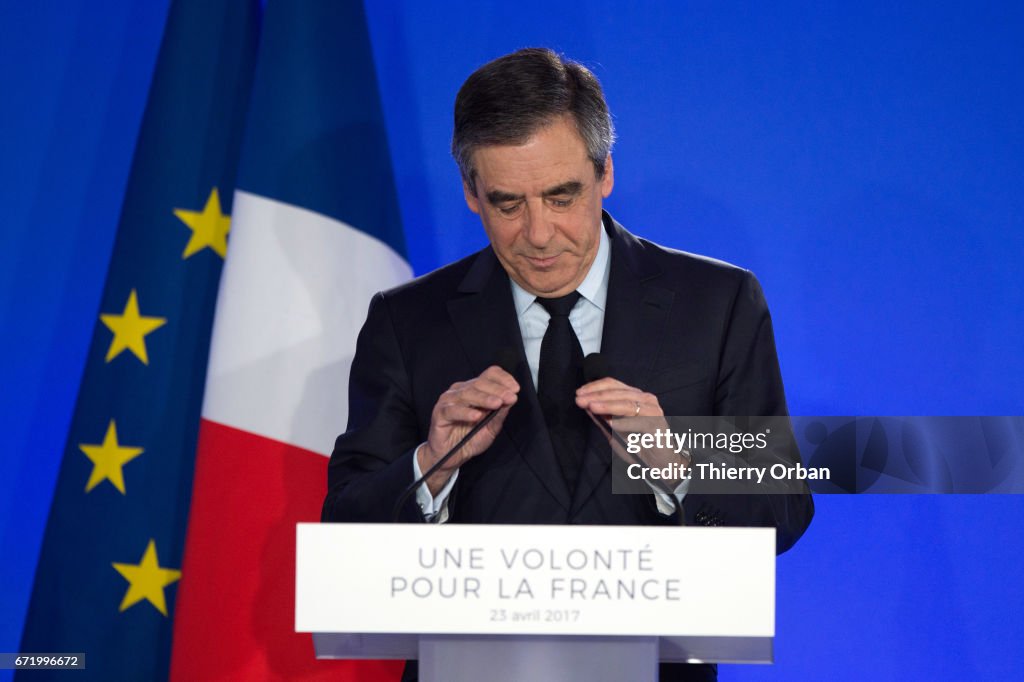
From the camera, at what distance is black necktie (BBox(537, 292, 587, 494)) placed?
6.01ft

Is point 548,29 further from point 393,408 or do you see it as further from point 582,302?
point 393,408

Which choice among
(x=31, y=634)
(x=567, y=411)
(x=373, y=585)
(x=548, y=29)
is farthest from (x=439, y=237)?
(x=373, y=585)

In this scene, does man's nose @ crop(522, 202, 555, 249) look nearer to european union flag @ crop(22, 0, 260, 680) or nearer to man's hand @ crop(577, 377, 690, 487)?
man's hand @ crop(577, 377, 690, 487)

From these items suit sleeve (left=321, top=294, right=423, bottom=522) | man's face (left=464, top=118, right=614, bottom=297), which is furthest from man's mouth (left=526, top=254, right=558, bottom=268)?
suit sleeve (left=321, top=294, right=423, bottom=522)

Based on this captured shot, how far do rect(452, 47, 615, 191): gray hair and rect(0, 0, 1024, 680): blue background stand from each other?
2.74 feet

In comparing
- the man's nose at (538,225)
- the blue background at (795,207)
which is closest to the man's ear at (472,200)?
the man's nose at (538,225)

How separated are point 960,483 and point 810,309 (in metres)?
0.51

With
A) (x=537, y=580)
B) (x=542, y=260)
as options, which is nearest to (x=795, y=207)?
(x=542, y=260)

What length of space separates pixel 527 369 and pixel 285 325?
0.77 meters

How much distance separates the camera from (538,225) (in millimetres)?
1810

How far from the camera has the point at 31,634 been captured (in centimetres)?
249

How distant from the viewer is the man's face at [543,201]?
1.80 metres

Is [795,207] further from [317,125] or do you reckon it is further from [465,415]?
[465,415]

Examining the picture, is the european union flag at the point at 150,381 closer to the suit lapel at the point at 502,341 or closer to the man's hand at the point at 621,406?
the suit lapel at the point at 502,341
